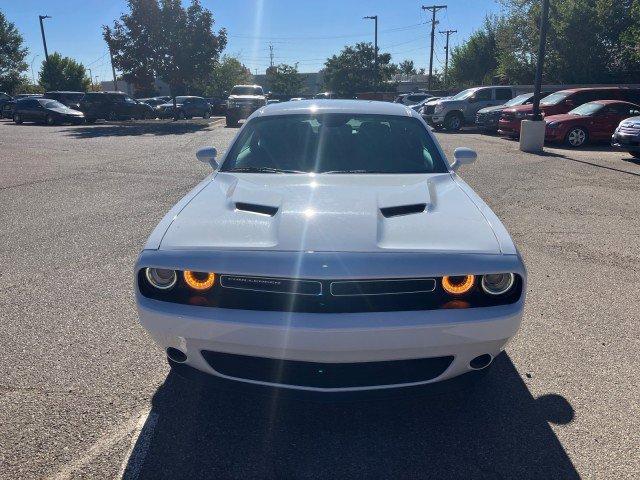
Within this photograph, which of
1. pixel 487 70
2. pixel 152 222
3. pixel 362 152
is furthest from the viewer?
pixel 487 70

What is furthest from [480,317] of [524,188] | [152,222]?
[524,188]

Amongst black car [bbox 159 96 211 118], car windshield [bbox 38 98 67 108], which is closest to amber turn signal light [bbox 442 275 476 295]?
car windshield [bbox 38 98 67 108]

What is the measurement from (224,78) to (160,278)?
66524 millimetres

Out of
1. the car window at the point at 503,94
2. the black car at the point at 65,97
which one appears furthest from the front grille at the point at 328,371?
the black car at the point at 65,97

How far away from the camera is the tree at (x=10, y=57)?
159 feet

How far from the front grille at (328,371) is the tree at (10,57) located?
56.2 m

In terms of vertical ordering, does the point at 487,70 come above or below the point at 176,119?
above

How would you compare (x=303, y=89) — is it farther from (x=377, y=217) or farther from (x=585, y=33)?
(x=377, y=217)

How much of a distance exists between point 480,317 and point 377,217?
71 centimetres

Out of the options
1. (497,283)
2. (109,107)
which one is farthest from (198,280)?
(109,107)

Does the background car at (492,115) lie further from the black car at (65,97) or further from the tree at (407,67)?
the tree at (407,67)

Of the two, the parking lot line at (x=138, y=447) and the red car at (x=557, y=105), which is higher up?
the red car at (x=557, y=105)

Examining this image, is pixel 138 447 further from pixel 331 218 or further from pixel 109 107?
pixel 109 107

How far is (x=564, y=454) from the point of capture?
2.60m
